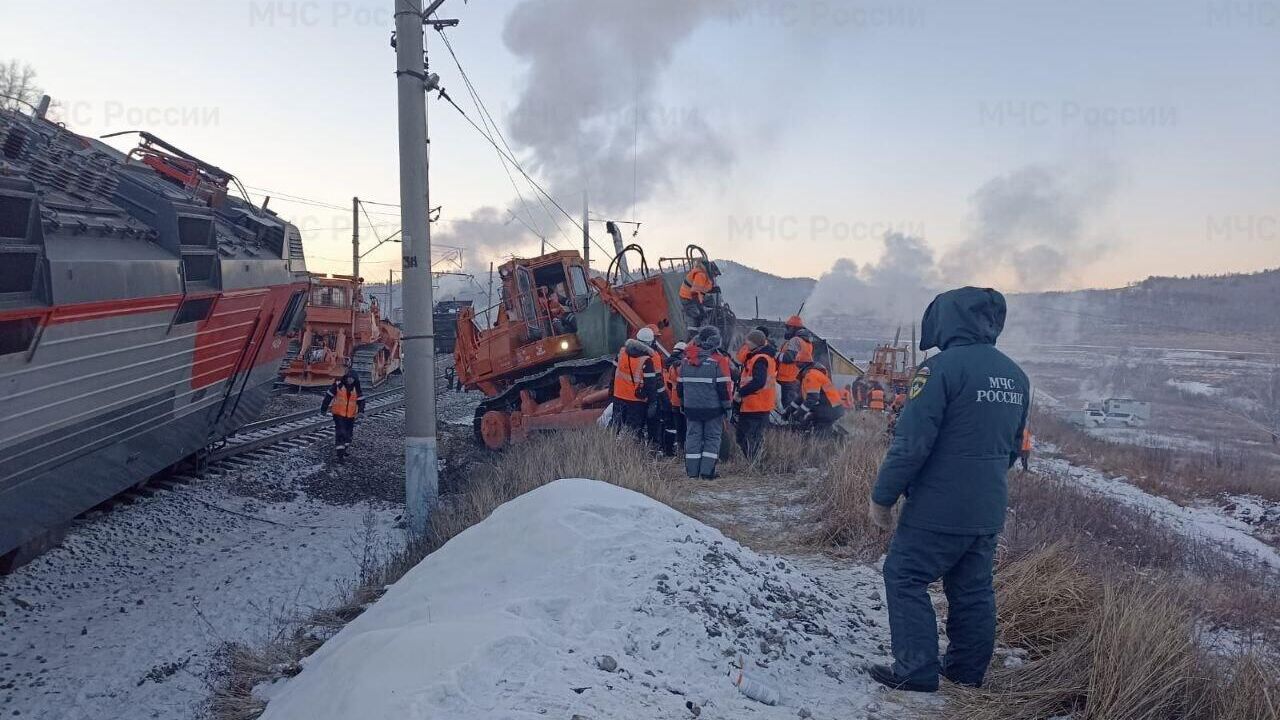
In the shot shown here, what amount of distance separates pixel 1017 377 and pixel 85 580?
664 centimetres

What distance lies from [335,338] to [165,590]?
14.0 meters

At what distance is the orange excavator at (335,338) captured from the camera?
18406 millimetres

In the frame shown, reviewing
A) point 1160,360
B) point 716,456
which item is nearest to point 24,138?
point 716,456

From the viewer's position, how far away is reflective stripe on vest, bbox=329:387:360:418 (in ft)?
33.9

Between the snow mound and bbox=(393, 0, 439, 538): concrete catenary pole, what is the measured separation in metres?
2.78

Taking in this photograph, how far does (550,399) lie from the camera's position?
11664 millimetres

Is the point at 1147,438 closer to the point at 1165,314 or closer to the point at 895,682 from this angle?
the point at 895,682

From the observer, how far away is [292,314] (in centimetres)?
1056

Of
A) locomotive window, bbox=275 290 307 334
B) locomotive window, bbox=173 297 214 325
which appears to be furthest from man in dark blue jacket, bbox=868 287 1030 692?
locomotive window, bbox=275 290 307 334

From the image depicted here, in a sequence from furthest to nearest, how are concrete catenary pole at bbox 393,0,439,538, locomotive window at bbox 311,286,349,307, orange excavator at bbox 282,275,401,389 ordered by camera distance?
locomotive window at bbox 311,286,349,307 → orange excavator at bbox 282,275,401,389 → concrete catenary pole at bbox 393,0,439,538

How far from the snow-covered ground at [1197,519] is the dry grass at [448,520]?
1043cm

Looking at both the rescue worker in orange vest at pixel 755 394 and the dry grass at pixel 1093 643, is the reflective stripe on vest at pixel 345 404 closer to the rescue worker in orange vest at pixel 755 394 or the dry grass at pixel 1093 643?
the rescue worker in orange vest at pixel 755 394

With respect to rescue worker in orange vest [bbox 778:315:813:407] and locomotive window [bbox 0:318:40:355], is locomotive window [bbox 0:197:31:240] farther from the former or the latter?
rescue worker in orange vest [bbox 778:315:813:407]

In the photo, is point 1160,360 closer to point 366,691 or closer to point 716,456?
point 716,456
